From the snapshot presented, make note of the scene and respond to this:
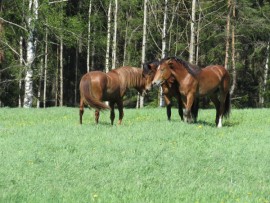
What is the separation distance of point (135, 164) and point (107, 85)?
6.21m

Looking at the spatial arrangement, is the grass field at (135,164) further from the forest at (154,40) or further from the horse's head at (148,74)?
the forest at (154,40)

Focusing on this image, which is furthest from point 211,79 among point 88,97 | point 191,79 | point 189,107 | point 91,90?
point 88,97

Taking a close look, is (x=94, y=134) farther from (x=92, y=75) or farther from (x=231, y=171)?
(x=231, y=171)

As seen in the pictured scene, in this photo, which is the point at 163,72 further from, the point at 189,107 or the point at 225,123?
the point at 225,123

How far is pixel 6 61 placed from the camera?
133 feet

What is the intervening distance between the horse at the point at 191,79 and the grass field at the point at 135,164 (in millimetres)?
1281

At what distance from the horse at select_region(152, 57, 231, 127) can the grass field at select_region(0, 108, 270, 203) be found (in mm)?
1281

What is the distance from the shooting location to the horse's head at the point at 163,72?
17.2 m

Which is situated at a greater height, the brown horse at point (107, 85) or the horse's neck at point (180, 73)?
the horse's neck at point (180, 73)

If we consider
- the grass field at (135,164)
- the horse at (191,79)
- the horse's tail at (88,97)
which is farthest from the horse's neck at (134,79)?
the grass field at (135,164)

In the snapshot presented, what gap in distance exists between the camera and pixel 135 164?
37.4 ft

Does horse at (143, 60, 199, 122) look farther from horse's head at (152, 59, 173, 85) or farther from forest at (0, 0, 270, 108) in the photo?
forest at (0, 0, 270, 108)

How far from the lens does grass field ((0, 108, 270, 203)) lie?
9453 mm

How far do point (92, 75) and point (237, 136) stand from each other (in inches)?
183
